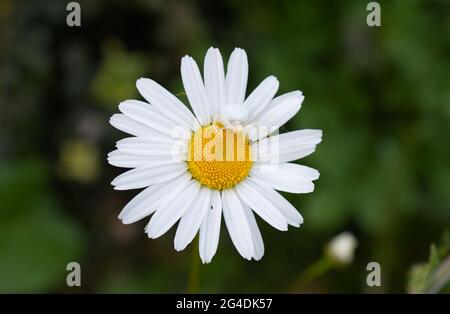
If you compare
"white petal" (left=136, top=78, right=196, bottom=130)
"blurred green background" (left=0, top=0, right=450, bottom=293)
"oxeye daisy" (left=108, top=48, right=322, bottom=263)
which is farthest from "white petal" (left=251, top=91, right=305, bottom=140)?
"blurred green background" (left=0, top=0, right=450, bottom=293)

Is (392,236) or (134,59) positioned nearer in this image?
(392,236)

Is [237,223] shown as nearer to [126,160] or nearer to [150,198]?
[150,198]

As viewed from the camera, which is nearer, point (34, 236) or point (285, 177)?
point (285, 177)

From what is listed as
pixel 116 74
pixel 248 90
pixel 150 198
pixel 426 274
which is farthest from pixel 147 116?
pixel 116 74

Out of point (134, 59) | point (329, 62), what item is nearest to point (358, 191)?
point (329, 62)

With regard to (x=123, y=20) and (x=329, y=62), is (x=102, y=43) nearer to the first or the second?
(x=123, y=20)
